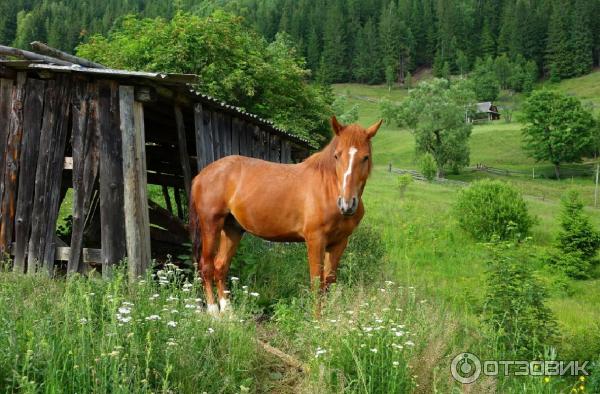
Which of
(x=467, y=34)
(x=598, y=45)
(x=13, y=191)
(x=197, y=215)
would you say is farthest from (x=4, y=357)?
(x=467, y=34)

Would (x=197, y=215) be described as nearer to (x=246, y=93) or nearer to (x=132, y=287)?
(x=132, y=287)

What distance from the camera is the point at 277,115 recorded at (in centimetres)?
2389

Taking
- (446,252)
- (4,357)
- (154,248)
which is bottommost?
(446,252)

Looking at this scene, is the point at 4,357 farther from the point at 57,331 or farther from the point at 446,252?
the point at 446,252

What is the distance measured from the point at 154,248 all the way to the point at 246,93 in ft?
44.5

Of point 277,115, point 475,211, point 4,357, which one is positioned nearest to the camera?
point 4,357

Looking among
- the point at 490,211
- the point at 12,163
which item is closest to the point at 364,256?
the point at 12,163

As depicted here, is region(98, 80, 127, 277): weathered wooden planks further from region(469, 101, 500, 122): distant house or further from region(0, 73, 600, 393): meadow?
region(469, 101, 500, 122): distant house

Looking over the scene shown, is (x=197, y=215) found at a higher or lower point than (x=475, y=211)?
higher

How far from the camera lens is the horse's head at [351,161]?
543cm

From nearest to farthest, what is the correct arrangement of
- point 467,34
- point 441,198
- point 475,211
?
point 475,211 → point 441,198 → point 467,34

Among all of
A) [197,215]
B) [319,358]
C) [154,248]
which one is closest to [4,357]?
[319,358]

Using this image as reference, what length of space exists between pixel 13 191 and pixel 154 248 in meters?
3.51

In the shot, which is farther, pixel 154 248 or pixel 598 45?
pixel 598 45
